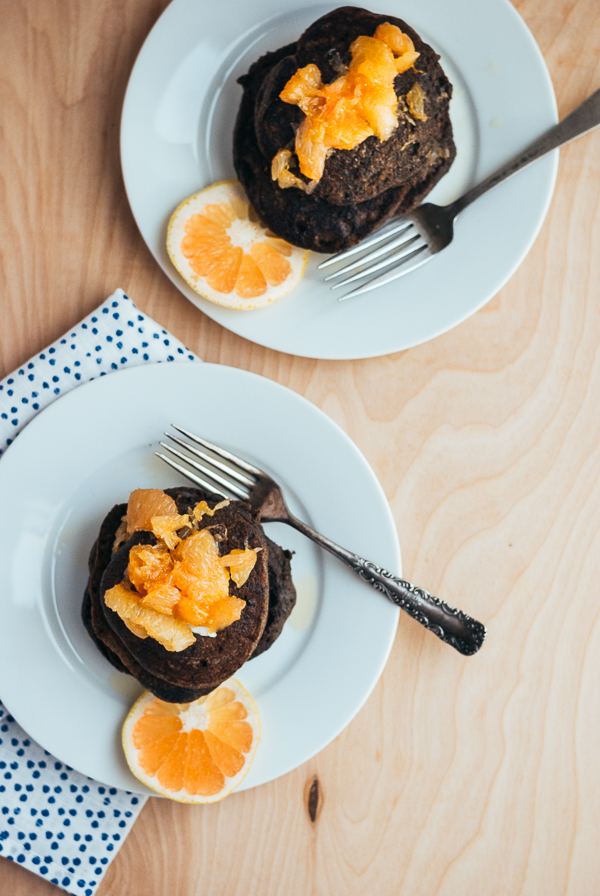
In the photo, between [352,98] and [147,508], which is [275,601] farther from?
[352,98]

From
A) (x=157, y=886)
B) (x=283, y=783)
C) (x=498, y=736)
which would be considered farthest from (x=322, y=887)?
(x=498, y=736)

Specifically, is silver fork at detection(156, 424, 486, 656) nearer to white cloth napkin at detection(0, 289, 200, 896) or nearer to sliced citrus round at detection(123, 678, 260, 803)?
white cloth napkin at detection(0, 289, 200, 896)

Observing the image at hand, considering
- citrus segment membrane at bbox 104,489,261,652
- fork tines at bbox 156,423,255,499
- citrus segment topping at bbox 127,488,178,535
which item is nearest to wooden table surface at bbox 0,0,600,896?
fork tines at bbox 156,423,255,499

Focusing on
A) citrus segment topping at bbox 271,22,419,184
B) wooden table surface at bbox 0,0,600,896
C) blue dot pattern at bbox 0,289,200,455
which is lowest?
wooden table surface at bbox 0,0,600,896

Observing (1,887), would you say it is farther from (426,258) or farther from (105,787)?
(426,258)

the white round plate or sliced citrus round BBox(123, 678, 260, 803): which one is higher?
the white round plate

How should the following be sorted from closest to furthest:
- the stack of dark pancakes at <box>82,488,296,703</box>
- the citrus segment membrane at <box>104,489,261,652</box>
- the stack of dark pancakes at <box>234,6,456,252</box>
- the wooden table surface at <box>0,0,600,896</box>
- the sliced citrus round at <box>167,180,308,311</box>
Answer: the citrus segment membrane at <box>104,489,261,652</box> < the stack of dark pancakes at <box>82,488,296,703</box> < the stack of dark pancakes at <box>234,6,456,252</box> < the sliced citrus round at <box>167,180,308,311</box> < the wooden table surface at <box>0,0,600,896</box>

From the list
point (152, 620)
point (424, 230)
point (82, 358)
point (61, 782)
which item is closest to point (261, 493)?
Answer: point (152, 620)
